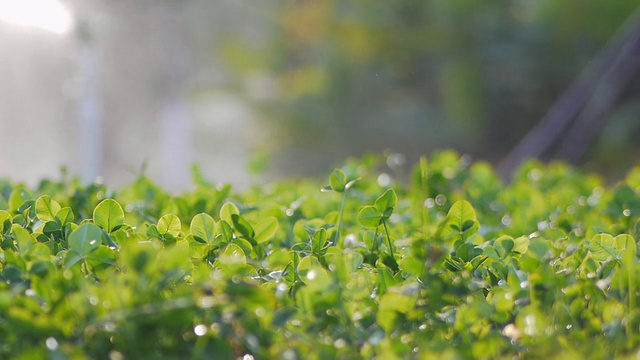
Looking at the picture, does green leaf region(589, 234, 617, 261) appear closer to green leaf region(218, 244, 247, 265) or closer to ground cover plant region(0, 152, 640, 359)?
ground cover plant region(0, 152, 640, 359)

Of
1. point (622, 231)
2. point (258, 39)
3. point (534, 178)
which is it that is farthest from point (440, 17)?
point (622, 231)

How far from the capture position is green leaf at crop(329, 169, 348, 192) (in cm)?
113

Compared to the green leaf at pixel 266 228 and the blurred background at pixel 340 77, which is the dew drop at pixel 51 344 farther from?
the blurred background at pixel 340 77

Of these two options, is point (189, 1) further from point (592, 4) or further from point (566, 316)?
point (566, 316)

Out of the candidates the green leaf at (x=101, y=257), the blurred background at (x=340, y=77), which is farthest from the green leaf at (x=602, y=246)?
the blurred background at (x=340, y=77)

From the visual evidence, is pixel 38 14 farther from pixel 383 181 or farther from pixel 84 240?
pixel 84 240

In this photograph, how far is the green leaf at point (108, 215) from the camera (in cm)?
98

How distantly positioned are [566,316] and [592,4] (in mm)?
7995

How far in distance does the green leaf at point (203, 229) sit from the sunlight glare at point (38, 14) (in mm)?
7378

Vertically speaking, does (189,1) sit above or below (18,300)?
below

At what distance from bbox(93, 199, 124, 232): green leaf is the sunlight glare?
288 inches

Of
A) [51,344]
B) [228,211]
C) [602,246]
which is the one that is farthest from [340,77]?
[51,344]

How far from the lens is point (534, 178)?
2412 millimetres

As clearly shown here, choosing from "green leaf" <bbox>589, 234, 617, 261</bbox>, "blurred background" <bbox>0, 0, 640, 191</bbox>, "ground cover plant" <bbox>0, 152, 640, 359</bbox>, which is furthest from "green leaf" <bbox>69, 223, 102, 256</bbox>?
"blurred background" <bbox>0, 0, 640, 191</bbox>
